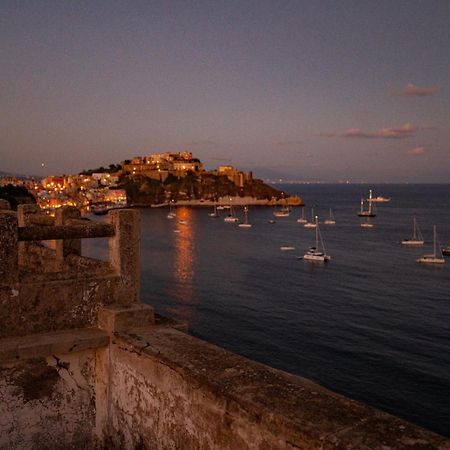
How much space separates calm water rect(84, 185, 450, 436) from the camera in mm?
26625

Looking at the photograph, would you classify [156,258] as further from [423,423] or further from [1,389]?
[1,389]

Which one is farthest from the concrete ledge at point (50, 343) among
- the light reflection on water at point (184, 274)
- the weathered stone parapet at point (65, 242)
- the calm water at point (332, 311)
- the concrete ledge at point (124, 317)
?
the light reflection on water at point (184, 274)

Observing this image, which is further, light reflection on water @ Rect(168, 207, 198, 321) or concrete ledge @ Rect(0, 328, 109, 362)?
light reflection on water @ Rect(168, 207, 198, 321)

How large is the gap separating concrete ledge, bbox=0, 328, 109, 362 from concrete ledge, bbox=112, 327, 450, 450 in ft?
1.60

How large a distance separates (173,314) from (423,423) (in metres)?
22.5

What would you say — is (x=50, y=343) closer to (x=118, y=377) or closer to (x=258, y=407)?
(x=118, y=377)

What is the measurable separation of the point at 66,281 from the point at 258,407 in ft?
8.84

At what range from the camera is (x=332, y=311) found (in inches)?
1603

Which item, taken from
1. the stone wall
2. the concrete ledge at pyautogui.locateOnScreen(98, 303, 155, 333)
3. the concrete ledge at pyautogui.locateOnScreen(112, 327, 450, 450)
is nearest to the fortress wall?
the stone wall

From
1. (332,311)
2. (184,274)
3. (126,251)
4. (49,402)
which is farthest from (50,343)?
(184,274)

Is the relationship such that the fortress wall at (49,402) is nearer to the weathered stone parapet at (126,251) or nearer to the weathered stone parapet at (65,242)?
the weathered stone parapet at (126,251)

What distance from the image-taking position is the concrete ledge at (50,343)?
4539 millimetres

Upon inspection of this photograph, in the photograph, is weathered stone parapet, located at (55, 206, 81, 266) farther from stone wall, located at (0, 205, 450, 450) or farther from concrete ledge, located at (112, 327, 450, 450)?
concrete ledge, located at (112, 327, 450, 450)

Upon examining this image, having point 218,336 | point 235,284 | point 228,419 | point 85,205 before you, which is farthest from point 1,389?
point 85,205
